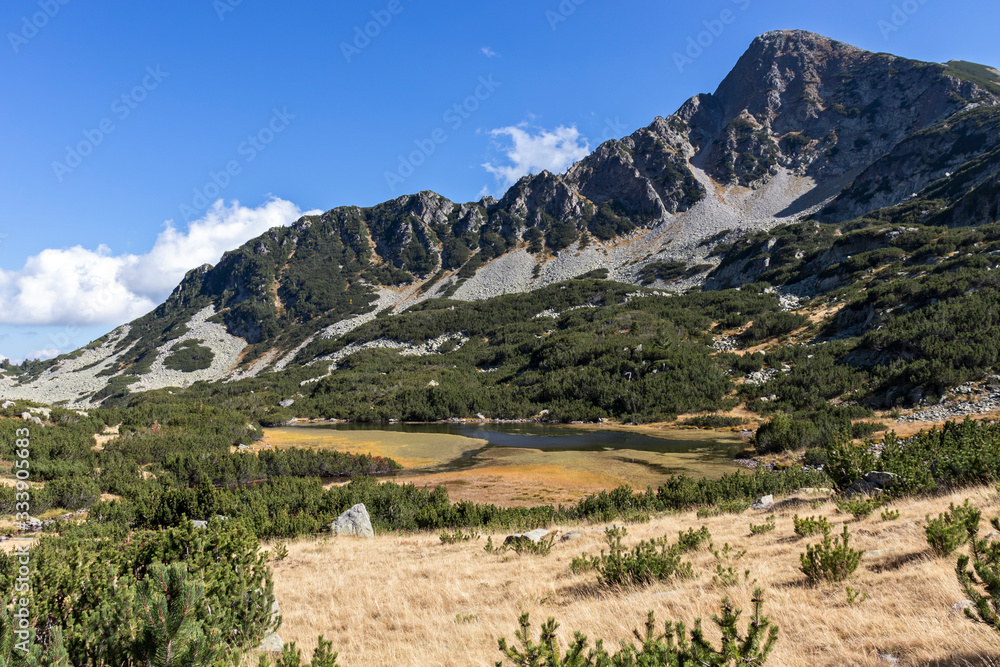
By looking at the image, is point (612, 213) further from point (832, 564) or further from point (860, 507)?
point (832, 564)

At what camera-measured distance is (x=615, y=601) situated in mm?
6102

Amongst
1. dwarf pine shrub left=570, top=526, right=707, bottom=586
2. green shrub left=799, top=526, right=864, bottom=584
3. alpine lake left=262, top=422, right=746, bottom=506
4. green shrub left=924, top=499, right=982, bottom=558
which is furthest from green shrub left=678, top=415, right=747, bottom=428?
green shrub left=799, top=526, right=864, bottom=584

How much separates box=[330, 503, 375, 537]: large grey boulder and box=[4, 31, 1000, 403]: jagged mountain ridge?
8845 cm

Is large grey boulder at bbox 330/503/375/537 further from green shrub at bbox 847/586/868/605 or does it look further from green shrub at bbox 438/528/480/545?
green shrub at bbox 847/586/868/605

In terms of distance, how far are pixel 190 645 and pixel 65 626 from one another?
238 cm

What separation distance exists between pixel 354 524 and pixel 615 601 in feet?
29.7

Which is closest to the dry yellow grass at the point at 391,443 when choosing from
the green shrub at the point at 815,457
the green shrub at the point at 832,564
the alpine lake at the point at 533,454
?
the alpine lake at the point at 533,454

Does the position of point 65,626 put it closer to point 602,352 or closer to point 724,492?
point 724,492

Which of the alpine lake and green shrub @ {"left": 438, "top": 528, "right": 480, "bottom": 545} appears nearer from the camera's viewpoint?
green shrub @ {"left": 438, "top": 528, "right": 480, "bottom": 545}

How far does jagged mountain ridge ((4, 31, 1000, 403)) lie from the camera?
109m

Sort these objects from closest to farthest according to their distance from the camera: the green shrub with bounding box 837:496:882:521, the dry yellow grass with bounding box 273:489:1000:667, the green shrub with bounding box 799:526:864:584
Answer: the dry yellow grass with bounding box 273:489:1000:667
the green shrub with bounding box 799:526:864:584
the green shrub with bounding box 837:496:882:521

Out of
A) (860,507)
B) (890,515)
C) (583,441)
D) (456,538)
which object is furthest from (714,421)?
(890,515)

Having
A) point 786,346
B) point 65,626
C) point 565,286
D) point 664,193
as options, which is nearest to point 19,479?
point 65,626

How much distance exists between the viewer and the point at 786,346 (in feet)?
148
